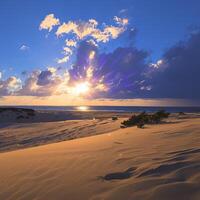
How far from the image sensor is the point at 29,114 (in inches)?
1550

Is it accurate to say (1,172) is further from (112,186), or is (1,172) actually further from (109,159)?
→ (112,186)

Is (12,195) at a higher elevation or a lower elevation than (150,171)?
lower

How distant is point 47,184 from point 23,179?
0.69 metres

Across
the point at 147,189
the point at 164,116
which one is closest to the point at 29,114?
the point at 164,116

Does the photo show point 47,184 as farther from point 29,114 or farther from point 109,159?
point 29,114

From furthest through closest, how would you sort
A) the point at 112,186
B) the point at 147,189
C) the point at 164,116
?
the point at 164,116
the point at 112,186
the point at 147,189

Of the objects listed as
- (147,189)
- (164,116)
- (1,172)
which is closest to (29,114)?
(164,116)

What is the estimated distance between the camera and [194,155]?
14.8ft

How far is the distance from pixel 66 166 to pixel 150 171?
1.66 metres

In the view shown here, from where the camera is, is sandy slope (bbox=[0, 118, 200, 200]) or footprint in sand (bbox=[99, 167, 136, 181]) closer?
sandy slope (bbox=[0, 118, 200, 200])

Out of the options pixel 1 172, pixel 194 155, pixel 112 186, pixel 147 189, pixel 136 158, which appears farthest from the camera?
pixel 1 172

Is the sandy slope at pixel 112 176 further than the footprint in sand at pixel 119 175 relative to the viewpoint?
No

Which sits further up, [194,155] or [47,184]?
[194,155]

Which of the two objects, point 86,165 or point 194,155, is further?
point 86,165
